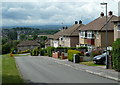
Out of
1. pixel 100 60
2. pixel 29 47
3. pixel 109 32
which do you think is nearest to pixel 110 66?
pixel 100 60

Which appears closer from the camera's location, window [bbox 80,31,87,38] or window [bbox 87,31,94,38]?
window [bbox 87,31,94,38]

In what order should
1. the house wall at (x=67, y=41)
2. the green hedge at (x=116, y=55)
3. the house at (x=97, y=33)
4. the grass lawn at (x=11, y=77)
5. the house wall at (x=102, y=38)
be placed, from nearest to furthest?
the grass lawn at (x=11, y=77) < the green hedge at (x=116, y=55) < the house wall at (x=102, y=38) < the house at (x=97, y=33) < the house wall at (x=67, y=41)

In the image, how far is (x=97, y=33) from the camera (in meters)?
44.9

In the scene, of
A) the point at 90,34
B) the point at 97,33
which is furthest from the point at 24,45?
the point at 97,33

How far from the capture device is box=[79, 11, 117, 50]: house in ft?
142

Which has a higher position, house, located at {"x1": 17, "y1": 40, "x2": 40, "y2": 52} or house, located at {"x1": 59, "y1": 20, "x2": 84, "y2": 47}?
house, located at {"x1": 59, "y1": 20, "x2": 84, "y2": 47}

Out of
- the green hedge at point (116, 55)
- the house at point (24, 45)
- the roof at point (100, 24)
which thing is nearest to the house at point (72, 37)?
the roof at point (100, 24)

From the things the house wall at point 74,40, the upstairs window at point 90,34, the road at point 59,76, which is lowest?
the road at point 59,76

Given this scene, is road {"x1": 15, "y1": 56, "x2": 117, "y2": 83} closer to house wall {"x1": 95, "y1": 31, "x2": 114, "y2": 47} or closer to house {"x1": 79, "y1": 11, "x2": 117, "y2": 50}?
house wall {"x1": 95, "y1": 31, "x2": 114, "y2": 47}

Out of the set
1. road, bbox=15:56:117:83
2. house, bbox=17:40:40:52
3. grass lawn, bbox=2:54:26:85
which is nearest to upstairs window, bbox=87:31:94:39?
road, bbox=15:56:117:83

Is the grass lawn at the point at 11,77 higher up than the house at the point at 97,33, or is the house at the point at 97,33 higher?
the house at the point at 97,33

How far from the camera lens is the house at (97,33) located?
1709 inches

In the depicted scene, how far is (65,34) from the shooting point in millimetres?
63156

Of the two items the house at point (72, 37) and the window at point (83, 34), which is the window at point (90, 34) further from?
the house at point (72, 37)
